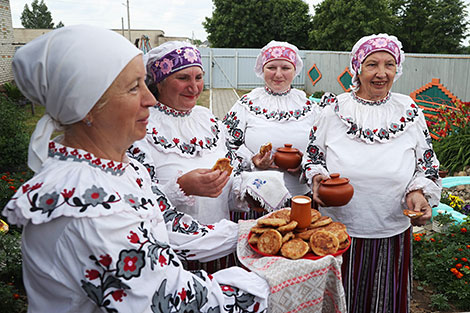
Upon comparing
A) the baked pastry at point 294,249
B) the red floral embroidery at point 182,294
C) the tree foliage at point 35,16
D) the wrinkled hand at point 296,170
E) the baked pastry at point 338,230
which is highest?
the tree foliage at point 35,16

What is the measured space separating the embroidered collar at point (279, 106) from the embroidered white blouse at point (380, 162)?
102cm

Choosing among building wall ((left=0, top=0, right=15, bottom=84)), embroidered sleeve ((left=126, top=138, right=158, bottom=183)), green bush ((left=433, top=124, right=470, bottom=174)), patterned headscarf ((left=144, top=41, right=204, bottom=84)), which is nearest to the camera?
embroidered sleeve ((left=126, top=138, right=158, bottom=183))

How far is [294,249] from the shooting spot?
1.84 m

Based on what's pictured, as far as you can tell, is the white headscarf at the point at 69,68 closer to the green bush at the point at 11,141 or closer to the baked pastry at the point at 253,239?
the baked pastry at the point at 253,239

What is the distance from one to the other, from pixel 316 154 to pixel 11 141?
6017mm

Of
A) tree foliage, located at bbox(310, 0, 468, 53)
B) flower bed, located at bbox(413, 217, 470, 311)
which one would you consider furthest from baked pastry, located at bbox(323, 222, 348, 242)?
tree foliage, located at bbox(310, 0, 468, 53)

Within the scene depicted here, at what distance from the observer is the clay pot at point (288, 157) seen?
337cm

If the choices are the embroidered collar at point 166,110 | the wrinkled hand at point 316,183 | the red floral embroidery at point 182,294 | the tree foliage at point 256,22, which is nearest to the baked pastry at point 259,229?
the red floral embroidery at point 182,294

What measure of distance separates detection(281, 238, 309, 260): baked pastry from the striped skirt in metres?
1.02

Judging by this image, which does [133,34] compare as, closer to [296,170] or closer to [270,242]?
[296,170]

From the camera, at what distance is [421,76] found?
11.0 m

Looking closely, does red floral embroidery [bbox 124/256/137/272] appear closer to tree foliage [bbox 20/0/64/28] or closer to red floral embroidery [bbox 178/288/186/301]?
red floral embroidery [bbox 178/288/186/301]

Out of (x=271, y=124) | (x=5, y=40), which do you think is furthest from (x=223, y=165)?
(x=5, y=40)

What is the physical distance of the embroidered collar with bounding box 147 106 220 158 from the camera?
7.75ft
